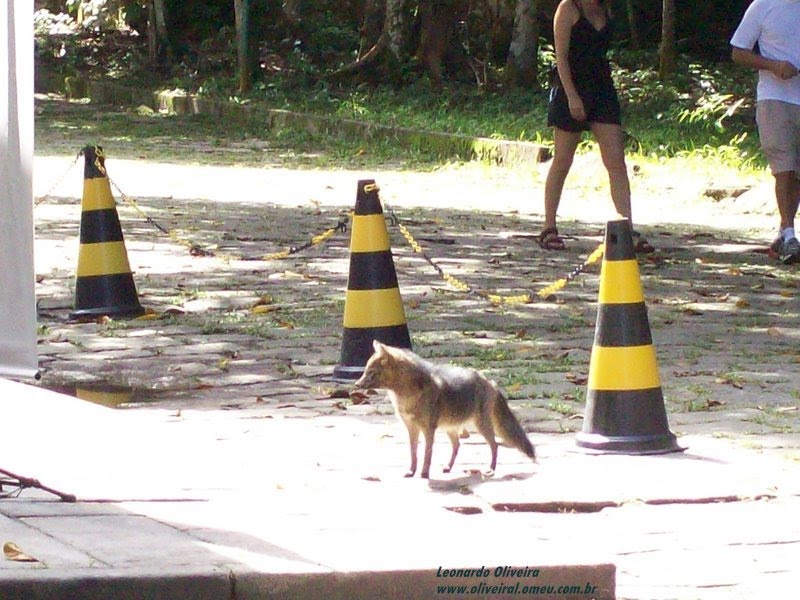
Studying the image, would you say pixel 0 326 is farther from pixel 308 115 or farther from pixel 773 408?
pixel 308 115

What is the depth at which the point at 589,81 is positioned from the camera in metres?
11.0

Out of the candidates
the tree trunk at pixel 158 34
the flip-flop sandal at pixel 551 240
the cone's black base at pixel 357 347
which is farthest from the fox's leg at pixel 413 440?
the tree trunk at pixel 158 34

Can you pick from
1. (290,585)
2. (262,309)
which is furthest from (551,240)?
(290,585)

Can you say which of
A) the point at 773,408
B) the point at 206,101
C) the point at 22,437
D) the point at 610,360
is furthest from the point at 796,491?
the point at 206,101

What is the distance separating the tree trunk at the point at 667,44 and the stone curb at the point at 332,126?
5409 millimetres

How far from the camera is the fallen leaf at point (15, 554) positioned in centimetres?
401

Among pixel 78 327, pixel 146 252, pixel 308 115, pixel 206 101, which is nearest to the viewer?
pixel 78 327

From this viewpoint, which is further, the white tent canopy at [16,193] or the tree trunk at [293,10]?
the tree trunk at [293,10]

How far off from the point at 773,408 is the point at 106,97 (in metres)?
23.9

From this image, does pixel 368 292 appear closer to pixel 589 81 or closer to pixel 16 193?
pixel 16 193

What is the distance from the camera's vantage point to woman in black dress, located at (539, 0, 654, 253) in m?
10.9

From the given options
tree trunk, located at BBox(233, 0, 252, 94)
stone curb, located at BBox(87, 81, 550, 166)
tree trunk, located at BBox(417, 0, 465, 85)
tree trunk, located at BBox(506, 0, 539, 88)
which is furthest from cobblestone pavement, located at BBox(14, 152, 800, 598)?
tree trunk, located at BBox(233, 0, 252, 94)

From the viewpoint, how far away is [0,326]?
6164mm

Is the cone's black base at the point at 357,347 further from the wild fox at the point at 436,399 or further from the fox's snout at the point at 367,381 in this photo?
the fox's snout at the point at 367,381
